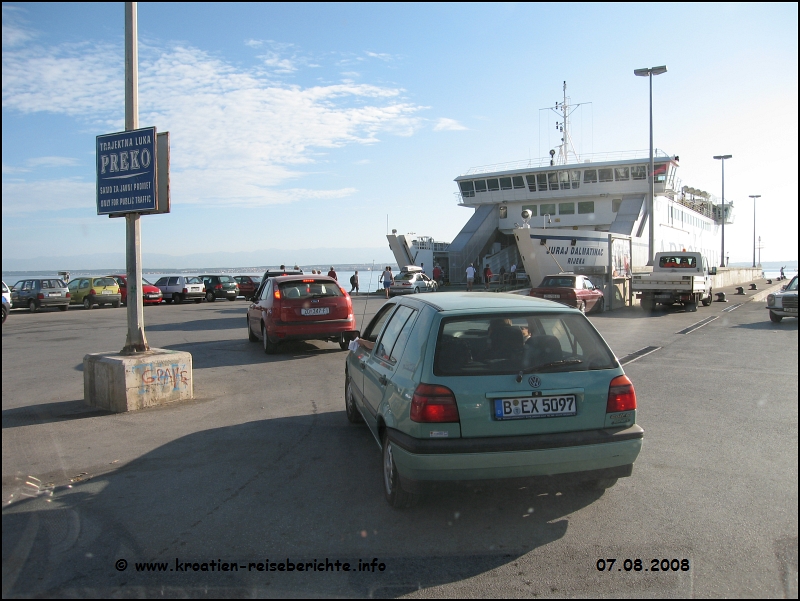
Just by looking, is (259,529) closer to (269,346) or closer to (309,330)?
(309,330)

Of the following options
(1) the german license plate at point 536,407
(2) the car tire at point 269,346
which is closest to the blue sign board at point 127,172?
(2) the car tire at point 269,346

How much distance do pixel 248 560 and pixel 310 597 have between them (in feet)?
1.77

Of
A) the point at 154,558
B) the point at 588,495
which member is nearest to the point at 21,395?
the point at 154,558

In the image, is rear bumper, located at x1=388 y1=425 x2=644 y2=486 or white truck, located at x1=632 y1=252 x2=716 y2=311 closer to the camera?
rear bumper, located at x1=388 y1=425 x2=644 y2=486

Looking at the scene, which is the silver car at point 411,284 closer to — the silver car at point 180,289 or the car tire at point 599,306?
the silver car at point 180,289

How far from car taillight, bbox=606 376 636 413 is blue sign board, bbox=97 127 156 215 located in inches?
227

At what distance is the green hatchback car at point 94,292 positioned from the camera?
1135 inches

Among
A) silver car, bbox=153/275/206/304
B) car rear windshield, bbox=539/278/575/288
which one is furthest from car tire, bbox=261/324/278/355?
silver car, bbox=153/275/206/304

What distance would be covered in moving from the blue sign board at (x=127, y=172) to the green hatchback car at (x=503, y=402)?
4584mm

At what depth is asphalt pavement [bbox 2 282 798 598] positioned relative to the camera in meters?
3.23

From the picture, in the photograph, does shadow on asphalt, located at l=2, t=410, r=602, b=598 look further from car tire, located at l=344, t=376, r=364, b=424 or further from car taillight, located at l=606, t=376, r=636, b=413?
car tire, located at l=344, t=376, r=364, b=424

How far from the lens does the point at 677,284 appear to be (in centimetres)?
2184

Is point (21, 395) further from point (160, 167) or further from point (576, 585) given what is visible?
point (576, 585)

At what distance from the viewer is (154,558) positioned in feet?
11.4
